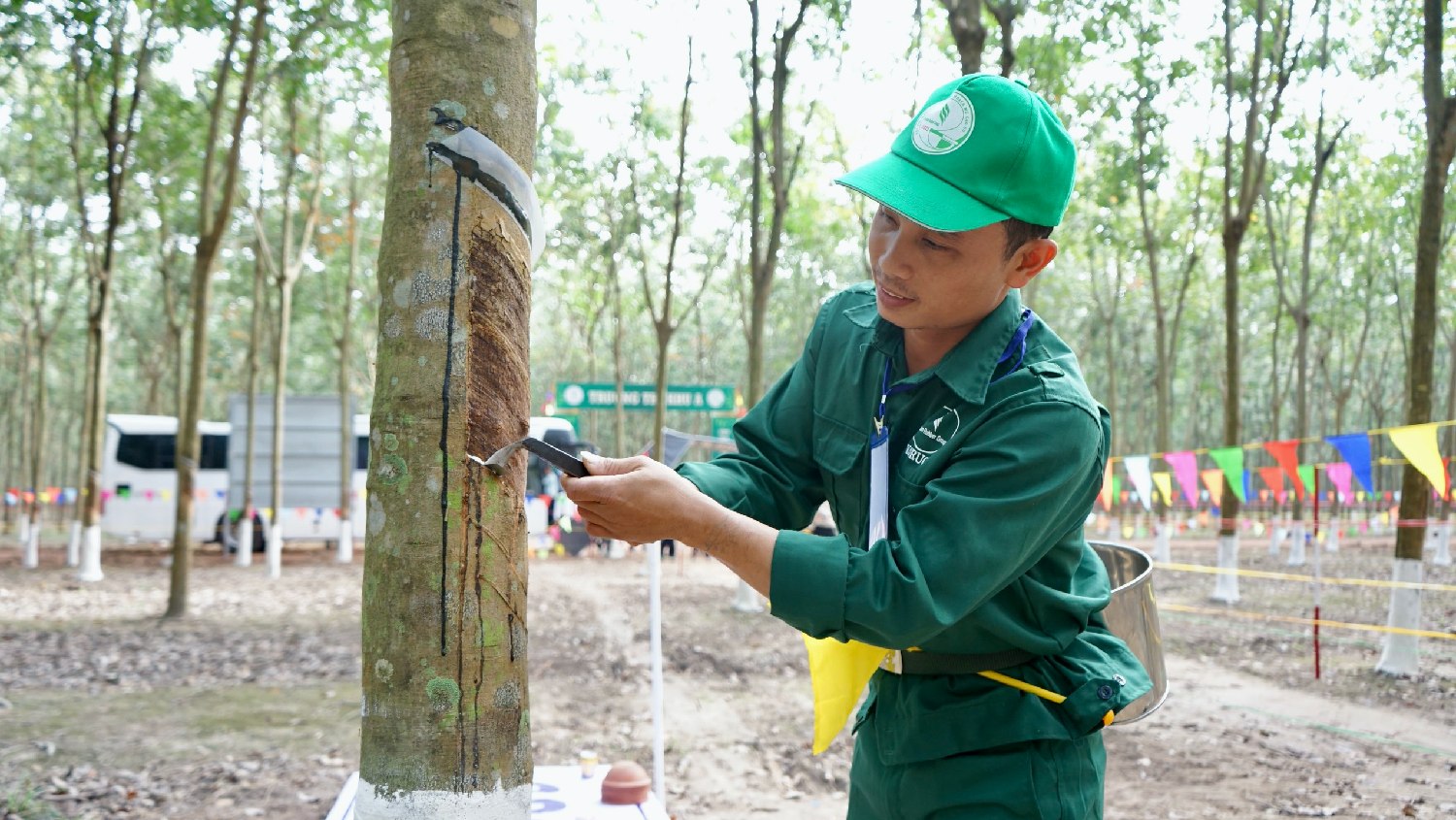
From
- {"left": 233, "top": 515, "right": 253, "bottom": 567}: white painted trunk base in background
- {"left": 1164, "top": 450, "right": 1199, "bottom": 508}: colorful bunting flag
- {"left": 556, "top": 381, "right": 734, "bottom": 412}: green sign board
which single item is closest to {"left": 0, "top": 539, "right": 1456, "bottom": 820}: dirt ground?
{"left": 1164, "top": 450, "right": 1199, "bottom": 508}: colorful bunting flag

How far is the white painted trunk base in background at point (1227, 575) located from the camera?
42.9 ft

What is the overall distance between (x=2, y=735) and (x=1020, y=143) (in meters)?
6.73

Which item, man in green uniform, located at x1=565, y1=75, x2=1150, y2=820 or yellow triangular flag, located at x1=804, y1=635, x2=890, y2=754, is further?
yellow triangular flag, located at x1=804, y1=635, x2=890, y2=754

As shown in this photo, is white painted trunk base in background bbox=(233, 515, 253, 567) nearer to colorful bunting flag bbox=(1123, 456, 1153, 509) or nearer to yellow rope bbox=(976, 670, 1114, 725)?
colorful bunting flag bbox=(1123, 456, 1153, 509)

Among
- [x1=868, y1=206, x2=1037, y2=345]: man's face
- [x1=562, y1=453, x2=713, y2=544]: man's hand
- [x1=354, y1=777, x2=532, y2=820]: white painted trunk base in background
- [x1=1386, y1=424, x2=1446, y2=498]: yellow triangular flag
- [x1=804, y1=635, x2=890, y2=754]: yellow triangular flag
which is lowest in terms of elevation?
[x1=354, y1=777, x2=532, y2=820]: white painted trunk base in background

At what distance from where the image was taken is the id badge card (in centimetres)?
168

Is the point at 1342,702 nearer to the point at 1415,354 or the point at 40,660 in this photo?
the point at 1415,354

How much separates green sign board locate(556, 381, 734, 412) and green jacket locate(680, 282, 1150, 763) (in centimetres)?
1639

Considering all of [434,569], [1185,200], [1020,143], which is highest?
[1185,200]

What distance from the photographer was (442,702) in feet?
5.85

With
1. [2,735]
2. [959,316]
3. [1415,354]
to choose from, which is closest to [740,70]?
[1415,354]

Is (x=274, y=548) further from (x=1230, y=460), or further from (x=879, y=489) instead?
(x=879, y=489)

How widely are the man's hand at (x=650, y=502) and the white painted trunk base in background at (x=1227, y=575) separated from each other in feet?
42.7

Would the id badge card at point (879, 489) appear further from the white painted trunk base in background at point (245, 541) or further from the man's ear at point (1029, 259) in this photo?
the white painted trunk base in background at point (245, 541)
